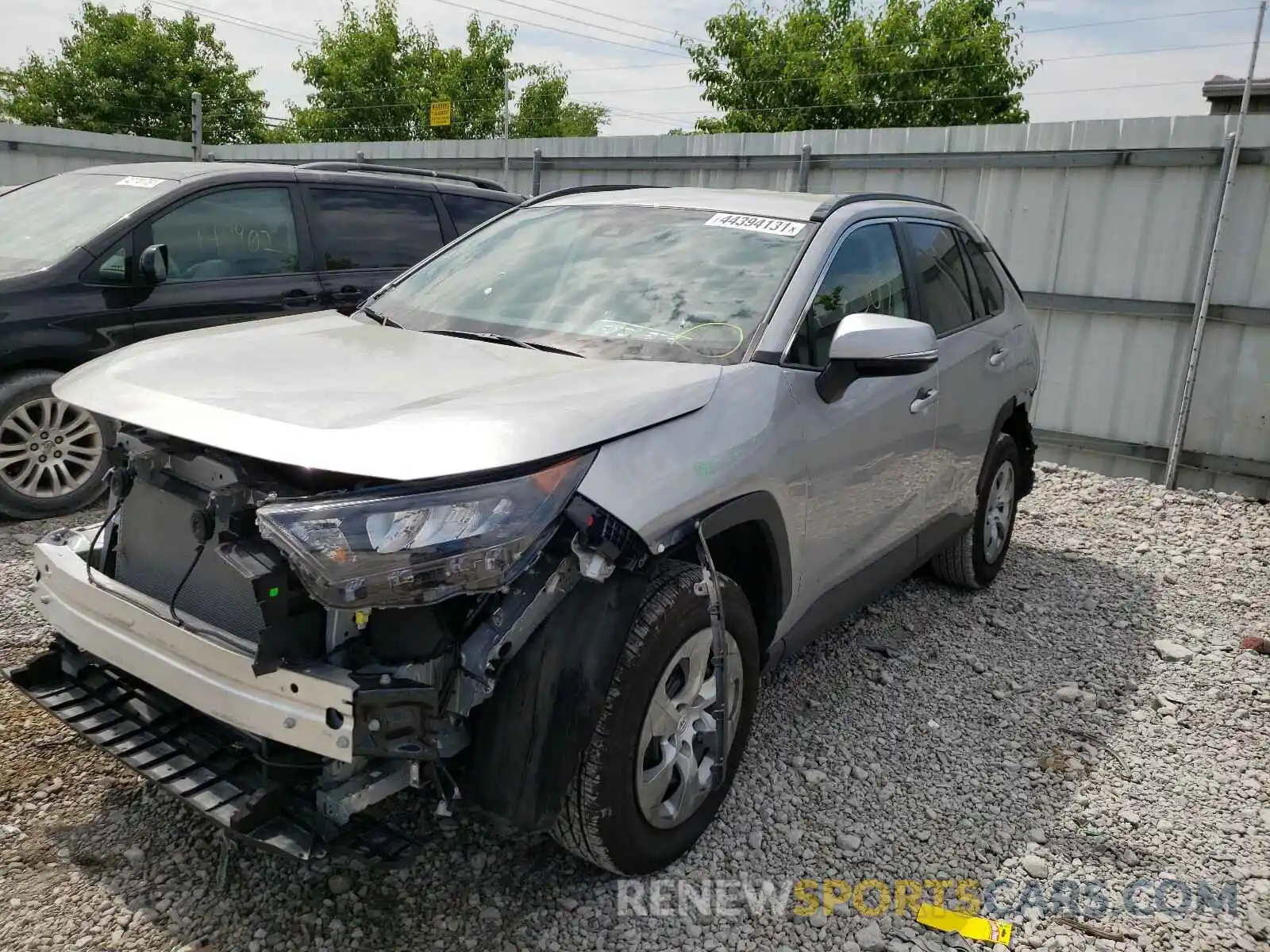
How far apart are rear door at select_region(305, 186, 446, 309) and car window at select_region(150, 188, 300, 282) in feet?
0.66

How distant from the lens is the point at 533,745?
2195 millimetres

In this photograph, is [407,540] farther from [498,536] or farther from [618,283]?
[618,283]

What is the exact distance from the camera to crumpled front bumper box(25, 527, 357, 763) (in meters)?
2.03

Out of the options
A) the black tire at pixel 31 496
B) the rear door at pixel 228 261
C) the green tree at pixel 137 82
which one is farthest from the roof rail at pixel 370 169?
the green tree at pixel 137 82

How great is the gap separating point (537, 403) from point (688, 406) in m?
0.43

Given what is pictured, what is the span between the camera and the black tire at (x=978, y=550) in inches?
189

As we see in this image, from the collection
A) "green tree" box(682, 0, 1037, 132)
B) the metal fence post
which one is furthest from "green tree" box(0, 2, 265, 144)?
the metal fence post

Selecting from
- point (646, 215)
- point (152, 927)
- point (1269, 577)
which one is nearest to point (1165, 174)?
point (1269, 577)

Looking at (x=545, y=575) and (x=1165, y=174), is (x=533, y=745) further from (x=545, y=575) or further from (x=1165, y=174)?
(x=1165, y=174)

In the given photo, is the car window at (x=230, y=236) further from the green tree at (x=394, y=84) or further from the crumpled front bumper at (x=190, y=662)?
the green tree at (x=394, y=84)

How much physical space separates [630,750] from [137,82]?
36801 millimetres

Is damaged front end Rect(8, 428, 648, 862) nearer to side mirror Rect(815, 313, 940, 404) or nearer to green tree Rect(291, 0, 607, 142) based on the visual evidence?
side mirror Rect(815, 313, 940, 404)

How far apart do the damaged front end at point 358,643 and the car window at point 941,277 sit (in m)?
2.32

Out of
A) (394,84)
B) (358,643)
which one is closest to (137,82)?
(394,84)
